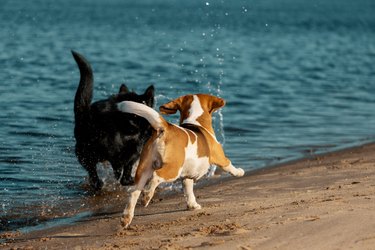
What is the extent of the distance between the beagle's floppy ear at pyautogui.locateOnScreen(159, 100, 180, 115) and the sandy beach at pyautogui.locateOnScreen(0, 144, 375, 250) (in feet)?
2.91

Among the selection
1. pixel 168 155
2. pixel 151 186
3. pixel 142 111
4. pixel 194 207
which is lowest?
pixel 194 207

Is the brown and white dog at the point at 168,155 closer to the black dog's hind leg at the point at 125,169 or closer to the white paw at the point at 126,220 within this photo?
the white paw at the point at 126,220

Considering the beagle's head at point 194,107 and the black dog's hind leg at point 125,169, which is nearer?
the beagle's head at point 194,107

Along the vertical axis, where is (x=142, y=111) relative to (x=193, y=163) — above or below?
above

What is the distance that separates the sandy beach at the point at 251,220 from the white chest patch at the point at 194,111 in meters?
0.79

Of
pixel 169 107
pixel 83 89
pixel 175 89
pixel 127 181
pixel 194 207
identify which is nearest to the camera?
pixel 194 207

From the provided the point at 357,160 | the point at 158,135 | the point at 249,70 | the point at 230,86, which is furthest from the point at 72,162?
the point at 249,70

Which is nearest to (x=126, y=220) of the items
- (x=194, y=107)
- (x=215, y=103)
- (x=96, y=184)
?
(x=194, y=107)

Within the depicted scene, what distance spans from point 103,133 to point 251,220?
10.6 feet

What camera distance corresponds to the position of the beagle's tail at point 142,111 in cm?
649

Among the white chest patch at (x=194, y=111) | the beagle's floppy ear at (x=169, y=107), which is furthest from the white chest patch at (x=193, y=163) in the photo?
the beagle's floppy ear at (x=169, y=107)

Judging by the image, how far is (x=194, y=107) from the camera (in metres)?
7.81

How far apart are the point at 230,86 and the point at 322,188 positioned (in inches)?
504

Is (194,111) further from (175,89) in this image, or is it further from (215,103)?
(175,89)
